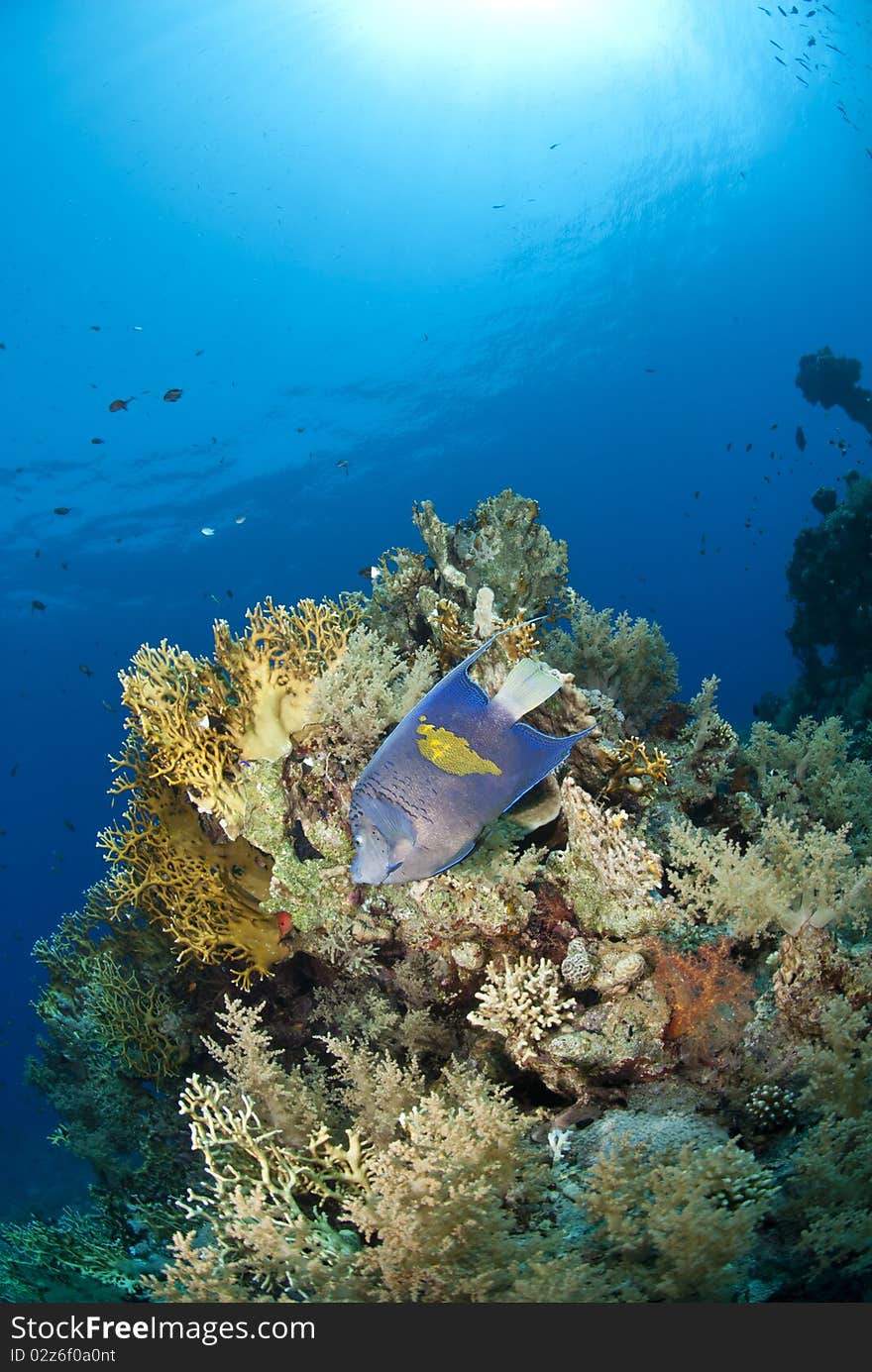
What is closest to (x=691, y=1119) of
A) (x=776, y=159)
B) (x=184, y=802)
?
(x=184, y=802)

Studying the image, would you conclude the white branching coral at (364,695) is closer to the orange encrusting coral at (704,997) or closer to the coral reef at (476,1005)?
the coral reef at (476,1005)

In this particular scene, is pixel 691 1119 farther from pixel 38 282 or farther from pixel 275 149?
pixel 275 149

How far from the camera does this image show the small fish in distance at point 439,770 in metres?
2.20

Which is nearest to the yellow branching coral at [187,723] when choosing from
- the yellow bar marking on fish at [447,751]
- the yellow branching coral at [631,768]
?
the yellow bar marking on fish at [447,751]

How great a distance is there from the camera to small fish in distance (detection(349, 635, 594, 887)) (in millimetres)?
2201

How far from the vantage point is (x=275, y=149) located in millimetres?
41625

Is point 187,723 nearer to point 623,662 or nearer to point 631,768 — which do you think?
point 631,768

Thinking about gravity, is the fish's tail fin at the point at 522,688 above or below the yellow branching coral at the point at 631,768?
below

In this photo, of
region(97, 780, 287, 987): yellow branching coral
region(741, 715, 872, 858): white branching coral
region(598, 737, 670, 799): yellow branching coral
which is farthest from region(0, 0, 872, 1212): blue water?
region(598, 737, 670, 799): yellow branching coral

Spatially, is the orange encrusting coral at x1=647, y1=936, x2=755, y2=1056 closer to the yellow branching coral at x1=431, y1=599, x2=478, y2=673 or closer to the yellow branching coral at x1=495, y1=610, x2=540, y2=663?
the yellow branching coral at x1=495, y1=610, x2=540, y2=663

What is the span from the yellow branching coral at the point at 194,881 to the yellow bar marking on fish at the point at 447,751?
2234 millimetres

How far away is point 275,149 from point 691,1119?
54226 millimetres

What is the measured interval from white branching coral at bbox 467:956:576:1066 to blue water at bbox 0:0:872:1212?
26641 millimetres

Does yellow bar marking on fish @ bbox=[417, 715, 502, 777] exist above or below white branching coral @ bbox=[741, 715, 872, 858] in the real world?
below
